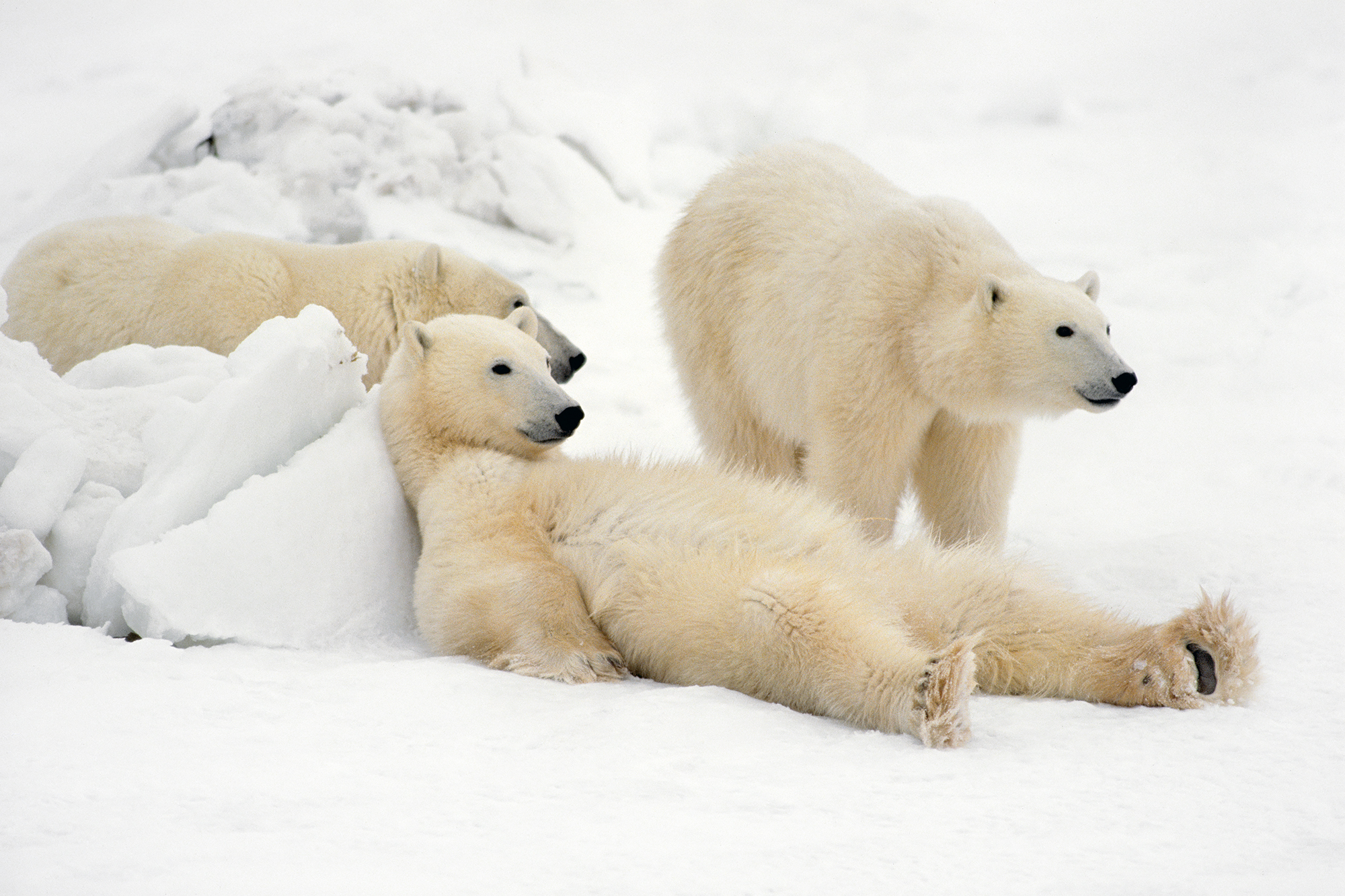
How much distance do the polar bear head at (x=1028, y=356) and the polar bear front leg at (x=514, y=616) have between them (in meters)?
1.39

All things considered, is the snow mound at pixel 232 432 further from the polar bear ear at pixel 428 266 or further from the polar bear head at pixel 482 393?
the polar bear ear at pixel 428 266

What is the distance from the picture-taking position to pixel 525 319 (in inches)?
161

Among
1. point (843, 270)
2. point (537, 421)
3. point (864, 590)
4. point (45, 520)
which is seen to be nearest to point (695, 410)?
point (843, 270)

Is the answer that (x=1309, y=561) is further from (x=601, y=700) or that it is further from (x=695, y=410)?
(x=601, y=700)

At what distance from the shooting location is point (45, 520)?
3068mm

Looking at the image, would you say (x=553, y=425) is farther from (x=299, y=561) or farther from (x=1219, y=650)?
(x=1219, y=650)

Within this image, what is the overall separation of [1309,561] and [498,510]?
2.63 meters

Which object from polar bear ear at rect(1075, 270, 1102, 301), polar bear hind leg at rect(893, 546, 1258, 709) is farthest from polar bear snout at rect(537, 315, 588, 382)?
polar bear hind leg at rect(893, 546, 1258, 709)

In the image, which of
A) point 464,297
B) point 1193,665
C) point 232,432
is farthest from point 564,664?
point 464,297

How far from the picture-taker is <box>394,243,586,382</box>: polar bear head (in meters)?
4.95

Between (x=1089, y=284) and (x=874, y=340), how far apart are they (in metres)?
0.72

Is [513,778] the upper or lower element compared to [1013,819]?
lower

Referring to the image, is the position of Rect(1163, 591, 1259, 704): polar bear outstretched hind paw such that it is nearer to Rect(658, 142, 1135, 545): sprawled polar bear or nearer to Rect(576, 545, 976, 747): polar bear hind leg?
Rect(576, 545, 976, 747): polar bear hind leg

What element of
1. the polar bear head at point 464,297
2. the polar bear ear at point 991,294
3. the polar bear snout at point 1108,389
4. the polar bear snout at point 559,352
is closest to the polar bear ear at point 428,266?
the polar bear head at point 464,297
